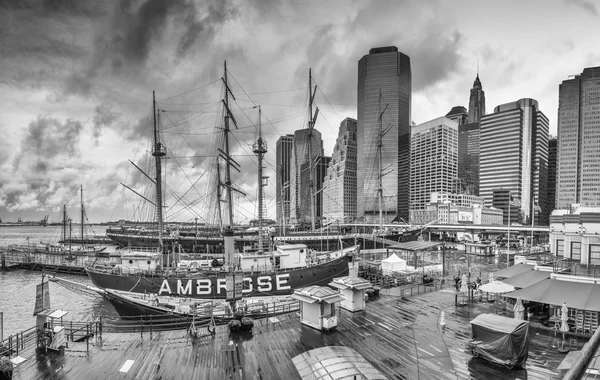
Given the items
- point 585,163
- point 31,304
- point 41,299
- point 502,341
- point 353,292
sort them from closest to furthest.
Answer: point 502,341, point 41,299, point 353,292, point 31,304, point 585,163

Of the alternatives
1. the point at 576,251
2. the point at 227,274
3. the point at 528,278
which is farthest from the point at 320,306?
the point at 576,251

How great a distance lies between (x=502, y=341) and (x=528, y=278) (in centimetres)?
984

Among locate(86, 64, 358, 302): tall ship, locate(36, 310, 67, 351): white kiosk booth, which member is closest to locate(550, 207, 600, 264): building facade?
locate(86, 64, 358, 302): tall ship

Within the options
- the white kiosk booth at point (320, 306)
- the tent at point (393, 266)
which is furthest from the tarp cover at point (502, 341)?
the tent at point (393, 266)

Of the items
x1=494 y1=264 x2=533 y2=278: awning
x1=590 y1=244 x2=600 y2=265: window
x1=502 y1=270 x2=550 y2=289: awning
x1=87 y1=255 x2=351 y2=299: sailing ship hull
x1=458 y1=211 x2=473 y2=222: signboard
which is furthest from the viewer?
x1=458 y1=211 x2=473 y2=222: signboard

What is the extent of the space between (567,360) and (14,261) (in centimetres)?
8906

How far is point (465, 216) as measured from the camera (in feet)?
547

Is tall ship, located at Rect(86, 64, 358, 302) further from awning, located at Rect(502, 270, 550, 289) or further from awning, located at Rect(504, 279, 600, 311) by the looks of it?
awning, located at Rect(504, 279, 600, 311)

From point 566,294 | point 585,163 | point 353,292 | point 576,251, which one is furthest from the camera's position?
point 585,163

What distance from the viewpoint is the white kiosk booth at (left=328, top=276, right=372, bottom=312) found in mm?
18938

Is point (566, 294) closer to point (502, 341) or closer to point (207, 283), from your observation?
point (502, 341)

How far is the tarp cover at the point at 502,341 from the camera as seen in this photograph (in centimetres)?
1214

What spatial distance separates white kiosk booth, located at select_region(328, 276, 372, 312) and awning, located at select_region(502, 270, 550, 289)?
31.2 feet

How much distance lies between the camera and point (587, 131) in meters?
193
